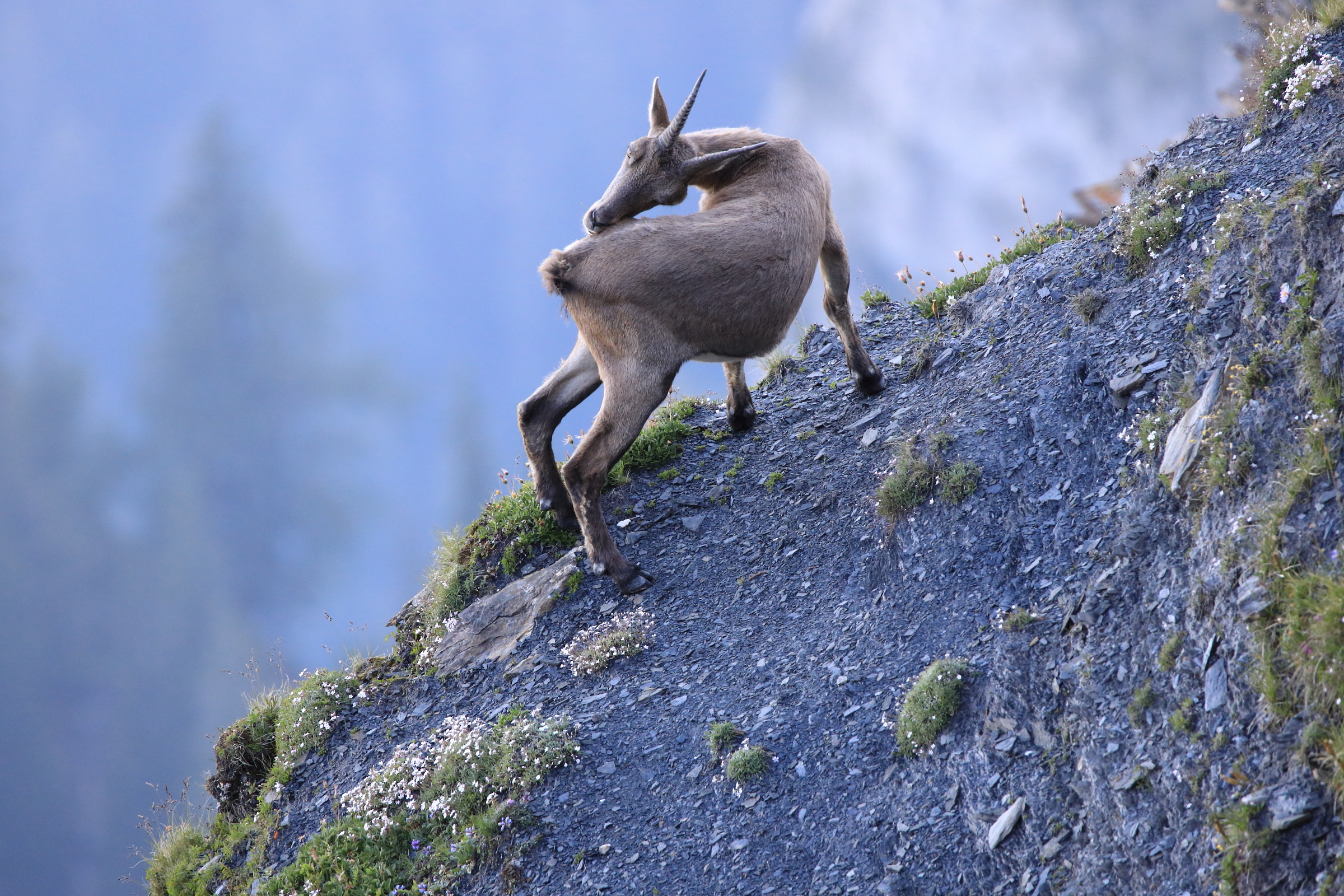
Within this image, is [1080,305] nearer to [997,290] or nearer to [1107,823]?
[997,290]

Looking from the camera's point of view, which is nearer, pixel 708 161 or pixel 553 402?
pixel 708 161

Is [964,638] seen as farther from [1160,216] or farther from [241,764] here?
[241,764]

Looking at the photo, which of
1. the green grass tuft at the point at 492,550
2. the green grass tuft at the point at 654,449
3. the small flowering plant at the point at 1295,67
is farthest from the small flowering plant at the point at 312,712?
the small flowering plant at the point at 1295,67

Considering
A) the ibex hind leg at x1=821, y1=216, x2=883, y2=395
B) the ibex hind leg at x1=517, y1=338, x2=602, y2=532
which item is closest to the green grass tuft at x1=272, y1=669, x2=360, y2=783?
the ibex hind leg at x1=517, y1=338, x2=602, y2=532

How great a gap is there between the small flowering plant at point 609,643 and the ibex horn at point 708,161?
3548 mm

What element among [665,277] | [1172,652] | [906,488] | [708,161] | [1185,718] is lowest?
[1185,718]

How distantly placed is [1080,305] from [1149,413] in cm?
169

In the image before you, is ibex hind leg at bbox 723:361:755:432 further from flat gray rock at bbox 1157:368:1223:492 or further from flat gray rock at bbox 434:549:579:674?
flat gray rock at bbox 1157:368:1223:492

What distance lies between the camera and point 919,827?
4.61 metres

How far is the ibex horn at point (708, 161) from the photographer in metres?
7.04

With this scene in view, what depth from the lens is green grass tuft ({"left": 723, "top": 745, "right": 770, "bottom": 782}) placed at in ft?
17.7

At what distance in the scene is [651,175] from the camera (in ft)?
23.5

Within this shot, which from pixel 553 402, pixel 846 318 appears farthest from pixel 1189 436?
pixel 553 402

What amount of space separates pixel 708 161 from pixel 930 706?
4.44 meters
